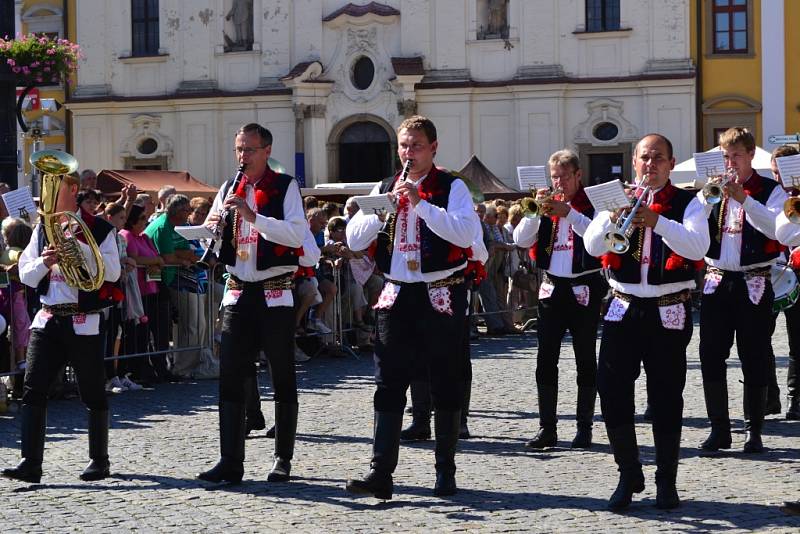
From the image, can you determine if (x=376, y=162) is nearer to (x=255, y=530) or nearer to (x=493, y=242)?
(x=493, y=242)

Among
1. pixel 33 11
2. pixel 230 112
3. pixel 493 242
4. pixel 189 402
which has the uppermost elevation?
pixel 33 11

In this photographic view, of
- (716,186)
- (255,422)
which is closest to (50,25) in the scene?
(255,422)

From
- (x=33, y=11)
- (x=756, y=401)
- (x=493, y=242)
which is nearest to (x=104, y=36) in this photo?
(x=33, y=11)

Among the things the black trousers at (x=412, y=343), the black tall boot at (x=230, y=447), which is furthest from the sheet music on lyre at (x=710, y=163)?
the black tall boot at (x=230, y=447)

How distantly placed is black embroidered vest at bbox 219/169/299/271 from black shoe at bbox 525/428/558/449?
2.22 metres

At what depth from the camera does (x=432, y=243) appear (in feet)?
28.0

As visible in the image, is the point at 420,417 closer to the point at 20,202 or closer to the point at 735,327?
the point at 735,327

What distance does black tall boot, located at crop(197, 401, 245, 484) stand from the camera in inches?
356

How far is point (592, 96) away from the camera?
37938 mm

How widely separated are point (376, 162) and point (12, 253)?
2868cm

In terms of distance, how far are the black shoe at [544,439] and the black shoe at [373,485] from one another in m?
2.22

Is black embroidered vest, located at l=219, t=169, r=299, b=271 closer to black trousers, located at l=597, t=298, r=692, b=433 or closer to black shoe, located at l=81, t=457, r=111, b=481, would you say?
black shoe, located at l=81, t=457, r=111, b=481

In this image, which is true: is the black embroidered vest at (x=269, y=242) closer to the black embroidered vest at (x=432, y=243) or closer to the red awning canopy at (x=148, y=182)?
the black embroidered vest at (x=432, y=243)

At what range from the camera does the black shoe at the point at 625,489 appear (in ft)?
26.5
